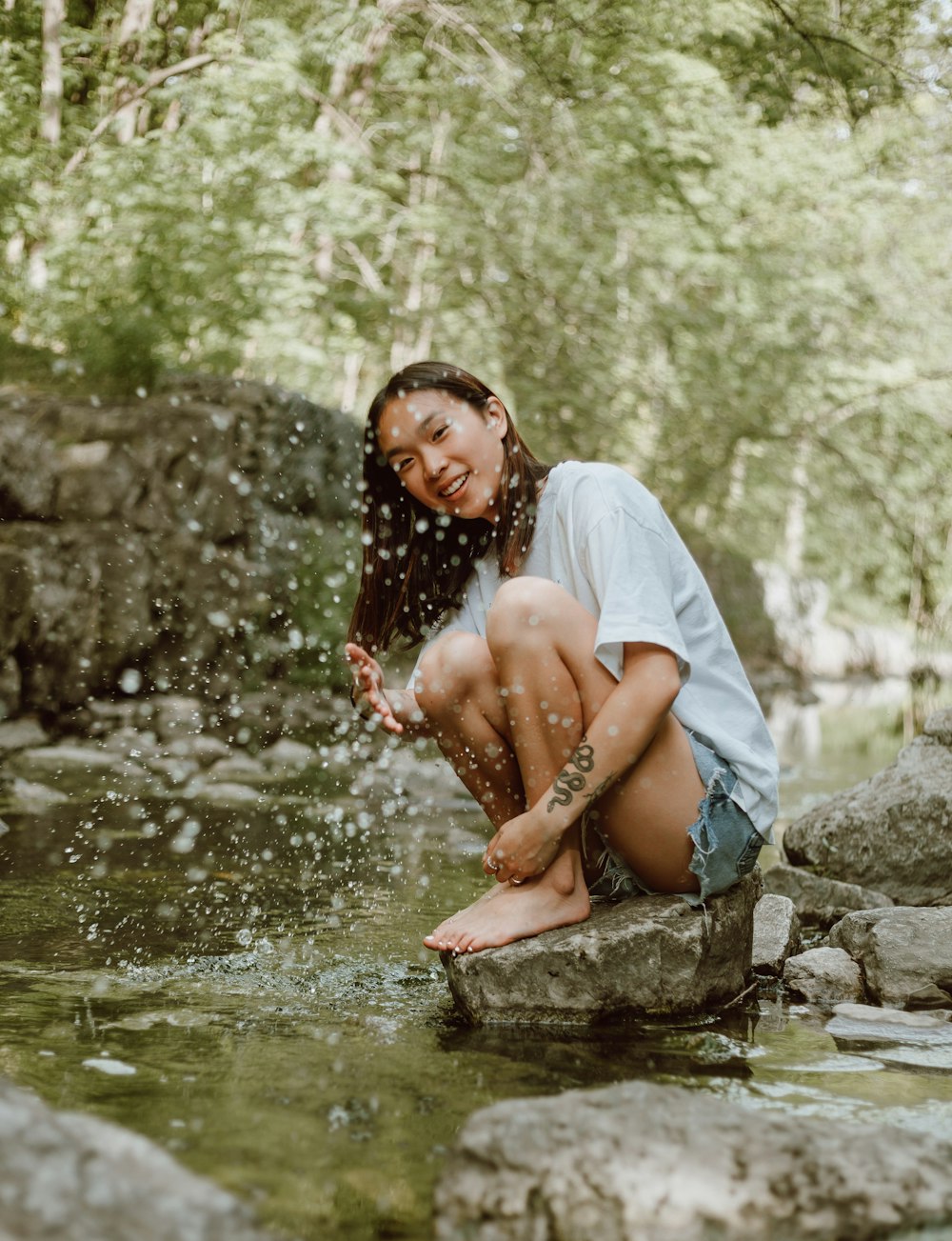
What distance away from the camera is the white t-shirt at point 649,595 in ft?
8.12

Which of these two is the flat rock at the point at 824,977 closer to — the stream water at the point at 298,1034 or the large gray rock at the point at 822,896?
the stream water at the point at 298,1034

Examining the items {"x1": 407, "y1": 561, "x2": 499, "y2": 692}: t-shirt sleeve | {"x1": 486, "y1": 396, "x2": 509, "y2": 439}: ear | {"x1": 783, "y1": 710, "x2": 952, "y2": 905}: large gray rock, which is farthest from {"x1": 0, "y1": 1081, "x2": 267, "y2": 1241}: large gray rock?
{"x1": 783, "y1": 710, "x2": 952, "y2": 905}: large gray rock

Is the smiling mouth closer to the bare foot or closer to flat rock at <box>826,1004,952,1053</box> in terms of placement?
the bare foot

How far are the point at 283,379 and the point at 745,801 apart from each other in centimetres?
1043

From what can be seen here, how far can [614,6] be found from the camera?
8.95 m

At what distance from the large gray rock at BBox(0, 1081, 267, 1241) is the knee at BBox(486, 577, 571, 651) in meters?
1.28

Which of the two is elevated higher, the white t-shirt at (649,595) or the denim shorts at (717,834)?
the white t-shirt at (649,595)

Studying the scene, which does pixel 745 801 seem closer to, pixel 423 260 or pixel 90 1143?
pixel 90 1143

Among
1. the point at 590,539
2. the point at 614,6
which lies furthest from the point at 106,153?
the point at 590,539

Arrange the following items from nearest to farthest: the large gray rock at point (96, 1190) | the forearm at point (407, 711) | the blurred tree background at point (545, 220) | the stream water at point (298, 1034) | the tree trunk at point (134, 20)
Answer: the large gray rock at point (96, 1190) < the stream water at point (298, 1034) < the forearm at point (407, 711) < the blurred tree background at point (545, 220) < the tree trunk at point (134, 20)

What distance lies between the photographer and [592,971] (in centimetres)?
259

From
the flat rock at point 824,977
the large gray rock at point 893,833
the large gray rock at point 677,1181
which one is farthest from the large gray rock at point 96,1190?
the large gray rock at point 893,833

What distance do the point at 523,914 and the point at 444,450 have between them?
3.42ft

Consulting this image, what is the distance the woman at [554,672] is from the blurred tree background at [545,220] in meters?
3.27
